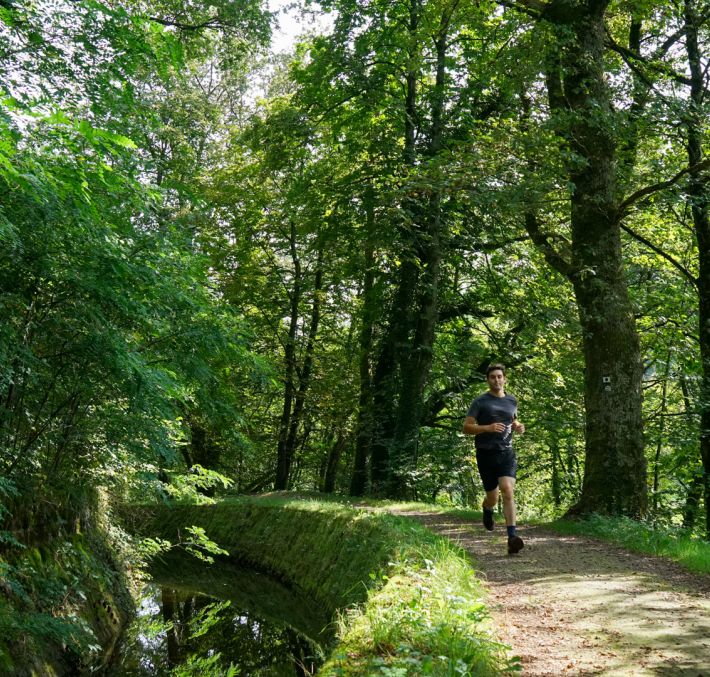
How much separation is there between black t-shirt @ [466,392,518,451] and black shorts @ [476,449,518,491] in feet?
0.19

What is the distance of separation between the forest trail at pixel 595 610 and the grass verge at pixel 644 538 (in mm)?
216

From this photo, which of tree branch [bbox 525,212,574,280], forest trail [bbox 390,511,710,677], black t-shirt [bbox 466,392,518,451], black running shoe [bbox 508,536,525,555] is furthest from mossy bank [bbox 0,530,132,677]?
tree branch [bbox 525,212,574,280]

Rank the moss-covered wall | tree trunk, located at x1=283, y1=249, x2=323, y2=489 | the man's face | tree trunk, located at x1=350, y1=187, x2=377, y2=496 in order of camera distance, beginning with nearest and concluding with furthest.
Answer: the man's face → the moss-covered wall → tree trunk, located at x1=350, y1=187, x2=377, y2=496 → tree trunk, located at x1=283, y1=249, x2=323, y2=489

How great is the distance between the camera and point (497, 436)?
775 centimetres

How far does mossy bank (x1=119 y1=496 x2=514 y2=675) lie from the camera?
4.04m

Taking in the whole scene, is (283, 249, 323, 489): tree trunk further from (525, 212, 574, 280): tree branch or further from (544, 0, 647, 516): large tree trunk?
(544, 0, 647, 516): large tree trunk

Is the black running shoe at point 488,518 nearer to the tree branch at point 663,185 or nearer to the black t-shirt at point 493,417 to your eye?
the black t-shirt at point 493,417

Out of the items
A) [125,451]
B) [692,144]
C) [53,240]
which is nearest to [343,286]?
[692,144]

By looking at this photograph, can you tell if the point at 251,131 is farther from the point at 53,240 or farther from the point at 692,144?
the point at 53,240

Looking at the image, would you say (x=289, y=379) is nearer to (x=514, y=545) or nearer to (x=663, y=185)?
(x=663, y=185)

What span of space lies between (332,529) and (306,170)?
9916 millimetres

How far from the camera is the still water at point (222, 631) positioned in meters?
8.23

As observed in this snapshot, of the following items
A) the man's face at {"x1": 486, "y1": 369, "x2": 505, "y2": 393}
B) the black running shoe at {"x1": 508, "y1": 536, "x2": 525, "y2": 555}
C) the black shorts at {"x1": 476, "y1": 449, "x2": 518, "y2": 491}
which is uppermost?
the man's face at {"x1": 486, "y1": 369, "x2": 505, "y2": 393}

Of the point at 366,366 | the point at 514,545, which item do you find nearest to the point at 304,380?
the point at 366,366
